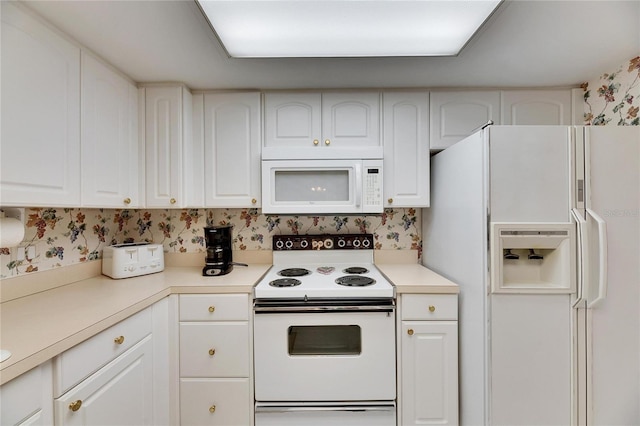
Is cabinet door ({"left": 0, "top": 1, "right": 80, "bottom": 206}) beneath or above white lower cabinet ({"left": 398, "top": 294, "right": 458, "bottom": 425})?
above

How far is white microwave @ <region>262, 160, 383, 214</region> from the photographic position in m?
1.80

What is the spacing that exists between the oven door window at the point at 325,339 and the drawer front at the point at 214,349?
0.28 meters

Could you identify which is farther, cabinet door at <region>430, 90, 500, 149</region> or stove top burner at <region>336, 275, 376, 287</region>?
cabinet door at <region>430, 90, 500, 149</region>

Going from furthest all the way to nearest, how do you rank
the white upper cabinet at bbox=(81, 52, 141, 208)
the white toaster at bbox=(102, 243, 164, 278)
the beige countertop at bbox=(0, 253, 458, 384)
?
the white toaster at bbox=(102, 243, 164, 278) < the white upper cabinet at bbox=(81, 52, 141, 208) < the beige countertop at bbox=(0, 253, 458, 384)

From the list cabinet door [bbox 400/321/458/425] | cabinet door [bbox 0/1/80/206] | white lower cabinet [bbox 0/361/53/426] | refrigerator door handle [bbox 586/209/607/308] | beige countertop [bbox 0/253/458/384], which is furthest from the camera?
cabinet door [bbox 400/321/458/425]

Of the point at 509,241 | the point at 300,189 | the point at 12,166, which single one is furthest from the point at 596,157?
the point at 12,166

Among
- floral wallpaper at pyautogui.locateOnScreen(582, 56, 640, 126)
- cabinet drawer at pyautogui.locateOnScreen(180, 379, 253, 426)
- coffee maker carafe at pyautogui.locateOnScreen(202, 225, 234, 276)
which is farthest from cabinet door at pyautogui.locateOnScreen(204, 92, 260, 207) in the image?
floral wallpaper at pyautogui.locateOnScreen(582, 56, 640, 126)

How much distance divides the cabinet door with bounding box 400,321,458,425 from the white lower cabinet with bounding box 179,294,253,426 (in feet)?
2.93

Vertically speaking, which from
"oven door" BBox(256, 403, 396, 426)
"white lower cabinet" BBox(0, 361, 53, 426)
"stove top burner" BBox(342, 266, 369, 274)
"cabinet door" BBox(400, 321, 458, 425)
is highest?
"stove top burner" BBox(342, 266, 369, 274)

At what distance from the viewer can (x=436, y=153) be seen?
1.98m

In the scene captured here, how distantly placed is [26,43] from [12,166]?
0.52 metres

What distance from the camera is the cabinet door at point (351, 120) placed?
1858mm

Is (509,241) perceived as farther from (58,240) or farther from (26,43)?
(58,240)

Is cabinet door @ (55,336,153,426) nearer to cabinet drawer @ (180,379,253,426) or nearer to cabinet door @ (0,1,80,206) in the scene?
cabinet drawer @ (180,379,253,426)
